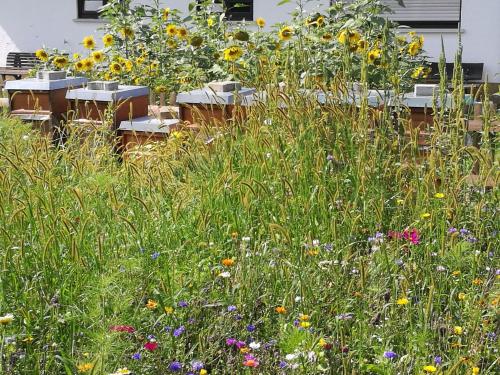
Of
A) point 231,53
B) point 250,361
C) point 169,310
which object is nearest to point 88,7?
point 231,53

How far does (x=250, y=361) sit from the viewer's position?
2.27 meters

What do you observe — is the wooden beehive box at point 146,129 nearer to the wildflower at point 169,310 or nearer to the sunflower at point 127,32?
the sunflower at point 127,32

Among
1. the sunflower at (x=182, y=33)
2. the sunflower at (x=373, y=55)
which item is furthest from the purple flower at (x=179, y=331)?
the sunflower at (x=182, y=33)

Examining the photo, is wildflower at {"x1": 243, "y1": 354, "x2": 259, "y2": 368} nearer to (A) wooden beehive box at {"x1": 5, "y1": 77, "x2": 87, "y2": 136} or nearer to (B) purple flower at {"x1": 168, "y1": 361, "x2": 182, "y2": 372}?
(B) purple flower at {"x1": 168, "y1": 361, "x2": 182, "y2": 372}

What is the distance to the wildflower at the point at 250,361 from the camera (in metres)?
2.26

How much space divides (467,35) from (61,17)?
19.6ft

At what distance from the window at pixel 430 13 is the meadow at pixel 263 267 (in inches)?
301

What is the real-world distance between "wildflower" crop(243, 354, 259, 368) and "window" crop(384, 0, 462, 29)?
9234 millimetres

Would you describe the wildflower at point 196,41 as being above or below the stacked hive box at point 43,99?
above

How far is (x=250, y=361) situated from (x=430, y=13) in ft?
31.6

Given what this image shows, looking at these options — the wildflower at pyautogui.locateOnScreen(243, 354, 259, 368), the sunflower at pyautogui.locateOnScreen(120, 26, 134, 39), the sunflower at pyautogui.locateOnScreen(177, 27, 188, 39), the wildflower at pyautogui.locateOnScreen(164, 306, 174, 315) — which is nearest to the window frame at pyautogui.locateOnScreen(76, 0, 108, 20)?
the sunflower at pyautogui.locateOnScreen(120, 26, 134, 39)

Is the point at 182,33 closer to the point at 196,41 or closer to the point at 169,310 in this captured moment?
the point at 196,41

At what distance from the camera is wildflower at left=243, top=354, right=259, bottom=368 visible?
226cm

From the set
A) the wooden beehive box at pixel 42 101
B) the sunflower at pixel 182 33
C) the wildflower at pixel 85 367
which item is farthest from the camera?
the sunflower at pixel 182 33
